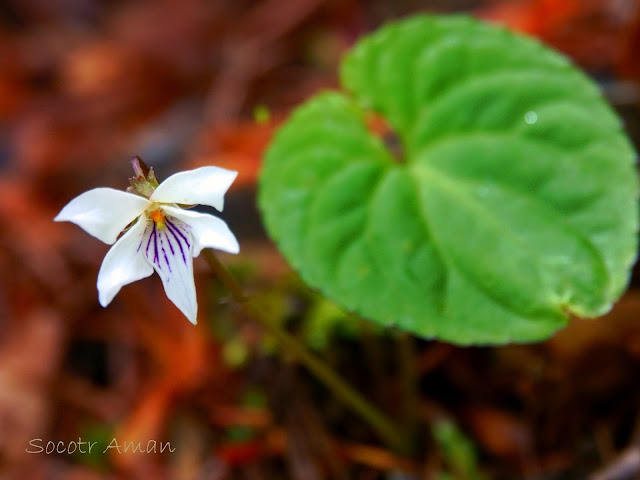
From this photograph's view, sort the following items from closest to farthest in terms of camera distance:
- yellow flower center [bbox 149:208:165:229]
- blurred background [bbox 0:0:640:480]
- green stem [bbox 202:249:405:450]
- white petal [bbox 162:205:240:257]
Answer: white petal [bbox 162:205:240:257] → yellow flower center [bbox 149:208:165:229] → green stem [bbox 202:249:405:450] → blurred background [bbox 0:0:640:480]

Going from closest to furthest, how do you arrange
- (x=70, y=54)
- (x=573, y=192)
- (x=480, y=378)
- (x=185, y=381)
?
(x=573, y=192), (x=480, y=378), (x=185, y=381), (x=70, y=54)

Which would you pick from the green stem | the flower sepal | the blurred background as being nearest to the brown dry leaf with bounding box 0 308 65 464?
the blurred background

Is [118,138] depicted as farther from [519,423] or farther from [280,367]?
[519,423]

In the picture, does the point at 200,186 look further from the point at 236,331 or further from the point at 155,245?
the point at 236,331

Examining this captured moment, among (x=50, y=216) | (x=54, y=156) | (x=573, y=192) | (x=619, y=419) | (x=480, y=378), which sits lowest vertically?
(x=619, y=419)

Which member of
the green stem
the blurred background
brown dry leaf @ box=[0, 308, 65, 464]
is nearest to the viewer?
the green stem

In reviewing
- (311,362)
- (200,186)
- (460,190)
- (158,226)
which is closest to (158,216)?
(158,226)

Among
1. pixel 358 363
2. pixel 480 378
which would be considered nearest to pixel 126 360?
pixel 358 363

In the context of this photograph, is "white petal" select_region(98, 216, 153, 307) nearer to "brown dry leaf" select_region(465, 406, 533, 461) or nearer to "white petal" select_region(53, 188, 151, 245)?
"white petal" select_region(53, 188, 151, 245)

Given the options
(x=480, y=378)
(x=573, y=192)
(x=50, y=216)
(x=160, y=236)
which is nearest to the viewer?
(x=160, y=236)
